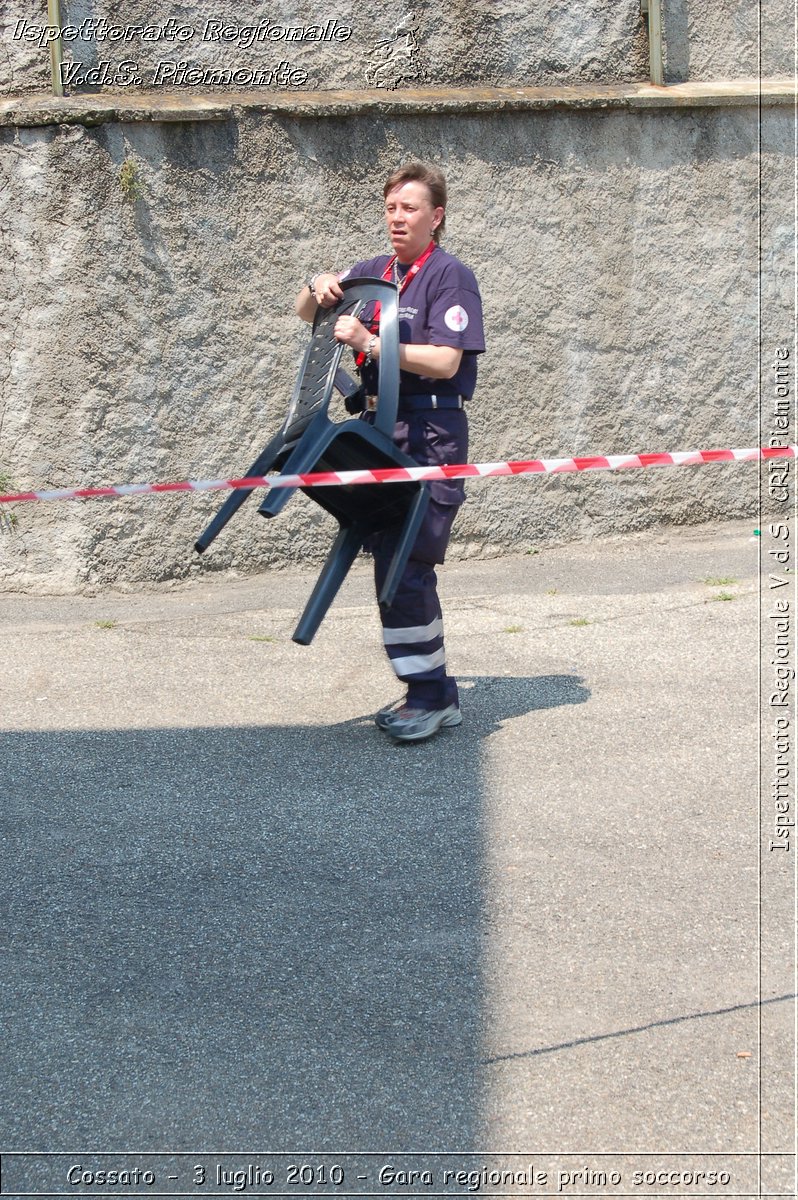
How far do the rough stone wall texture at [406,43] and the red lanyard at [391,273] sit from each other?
9.56 ft

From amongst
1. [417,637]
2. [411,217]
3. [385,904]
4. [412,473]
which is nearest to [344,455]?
[412,473]

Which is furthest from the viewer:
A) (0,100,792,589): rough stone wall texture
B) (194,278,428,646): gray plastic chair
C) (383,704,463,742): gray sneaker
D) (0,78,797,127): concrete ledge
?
(0,100,792,589): rough stone wall texture

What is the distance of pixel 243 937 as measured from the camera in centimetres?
374

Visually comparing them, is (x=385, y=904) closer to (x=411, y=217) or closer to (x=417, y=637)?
(x=417, y=637)

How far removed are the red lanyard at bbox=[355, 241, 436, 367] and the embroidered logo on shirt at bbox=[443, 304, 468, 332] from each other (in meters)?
0.24

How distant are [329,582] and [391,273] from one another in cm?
124

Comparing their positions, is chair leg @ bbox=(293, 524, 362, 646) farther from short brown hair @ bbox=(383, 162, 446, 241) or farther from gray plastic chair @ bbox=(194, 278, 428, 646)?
short brown hair @ bbox=(383, 162, 446, 241)

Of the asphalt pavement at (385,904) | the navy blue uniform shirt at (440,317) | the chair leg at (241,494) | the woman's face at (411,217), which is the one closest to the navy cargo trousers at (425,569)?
the navy blue uniform shirt at (440,317)

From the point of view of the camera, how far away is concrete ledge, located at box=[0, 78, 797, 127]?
7.15 meters

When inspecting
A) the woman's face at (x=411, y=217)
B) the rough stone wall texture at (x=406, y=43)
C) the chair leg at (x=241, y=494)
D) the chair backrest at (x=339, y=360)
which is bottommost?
the chair leg at (x=241, y=494)

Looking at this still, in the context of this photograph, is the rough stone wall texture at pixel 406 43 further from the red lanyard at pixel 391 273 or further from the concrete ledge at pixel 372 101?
the red lanyard at pixel 391 273

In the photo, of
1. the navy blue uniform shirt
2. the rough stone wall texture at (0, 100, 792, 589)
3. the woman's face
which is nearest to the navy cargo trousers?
the navy blue uniform shirt

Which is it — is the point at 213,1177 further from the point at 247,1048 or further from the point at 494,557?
the point at 494,557

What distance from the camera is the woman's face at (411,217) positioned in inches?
200
